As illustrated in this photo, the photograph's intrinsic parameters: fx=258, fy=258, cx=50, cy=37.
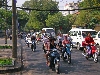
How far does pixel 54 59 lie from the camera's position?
11.5 metres

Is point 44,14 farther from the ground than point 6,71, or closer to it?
farther from the ground

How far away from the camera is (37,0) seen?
74.2m

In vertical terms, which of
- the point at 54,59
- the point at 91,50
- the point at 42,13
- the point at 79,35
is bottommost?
the point at 54,59

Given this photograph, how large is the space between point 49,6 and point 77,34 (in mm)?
46248

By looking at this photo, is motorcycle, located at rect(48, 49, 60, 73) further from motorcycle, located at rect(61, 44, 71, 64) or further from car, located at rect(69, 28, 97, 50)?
car, located at rect(69, 28, 97, 50)

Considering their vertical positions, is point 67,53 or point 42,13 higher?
point 42,13

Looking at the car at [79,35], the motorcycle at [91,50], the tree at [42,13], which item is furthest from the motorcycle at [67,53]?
the tree at [42,13]

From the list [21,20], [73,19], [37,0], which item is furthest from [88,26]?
[21,20]

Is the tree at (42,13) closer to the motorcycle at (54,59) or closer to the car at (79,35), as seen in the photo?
the car at (79,35)

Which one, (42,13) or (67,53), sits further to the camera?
(42,13)

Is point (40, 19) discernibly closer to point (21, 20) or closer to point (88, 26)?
point (21, 20)

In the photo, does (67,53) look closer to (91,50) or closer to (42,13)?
(91,50)

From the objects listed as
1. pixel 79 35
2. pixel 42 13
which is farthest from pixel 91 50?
pixel 42 13

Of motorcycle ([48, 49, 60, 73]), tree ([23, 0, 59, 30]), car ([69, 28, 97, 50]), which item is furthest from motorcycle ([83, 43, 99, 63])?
tree ([23, 0, 59, 30])
